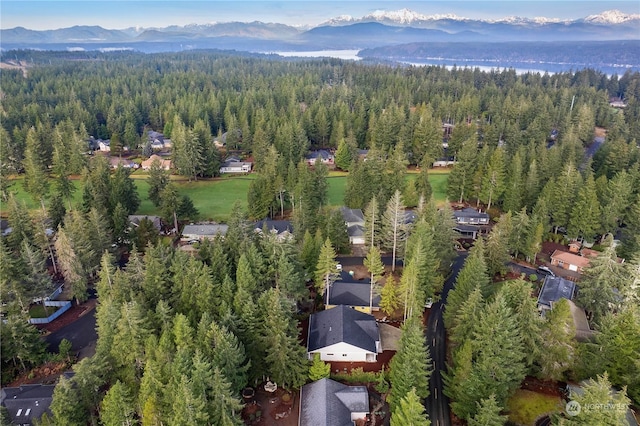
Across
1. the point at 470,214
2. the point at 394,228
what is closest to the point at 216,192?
the point at 394,228

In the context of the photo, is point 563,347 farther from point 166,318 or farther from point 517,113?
point 517,113

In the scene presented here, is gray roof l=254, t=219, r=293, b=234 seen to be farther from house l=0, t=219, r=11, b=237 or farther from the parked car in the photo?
house l=0, t=219, r=11, b=237

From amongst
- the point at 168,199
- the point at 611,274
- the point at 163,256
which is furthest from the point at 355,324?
the point at 168,199

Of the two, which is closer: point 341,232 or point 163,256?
Answer: point 163,256

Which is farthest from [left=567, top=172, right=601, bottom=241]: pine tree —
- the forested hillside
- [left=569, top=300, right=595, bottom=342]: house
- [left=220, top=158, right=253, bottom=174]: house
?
[left=220, top=158, right=253, bottom=174]: house

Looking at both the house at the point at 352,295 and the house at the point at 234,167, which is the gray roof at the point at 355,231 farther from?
the house at the point at 234,167

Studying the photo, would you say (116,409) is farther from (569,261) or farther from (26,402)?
(569,261)

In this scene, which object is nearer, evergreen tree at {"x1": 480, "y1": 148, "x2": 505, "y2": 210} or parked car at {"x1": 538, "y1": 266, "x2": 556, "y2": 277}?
parked car at {"x1": 538, "y1": 266, "x2": 556, "y2": 277}
